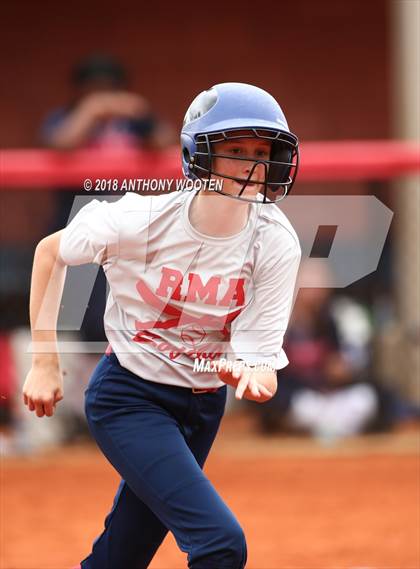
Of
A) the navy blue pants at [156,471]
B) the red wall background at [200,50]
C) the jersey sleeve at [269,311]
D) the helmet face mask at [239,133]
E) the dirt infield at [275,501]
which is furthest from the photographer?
the red wall background at [200,50]

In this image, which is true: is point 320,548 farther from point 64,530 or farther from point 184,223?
point 184,223

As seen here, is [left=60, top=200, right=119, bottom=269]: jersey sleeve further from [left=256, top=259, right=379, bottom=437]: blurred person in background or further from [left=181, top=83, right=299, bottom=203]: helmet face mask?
[left=256, top=259, right=379, bottom=437]: blurred person in background

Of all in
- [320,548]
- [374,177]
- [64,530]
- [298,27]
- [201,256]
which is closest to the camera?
[201,256]

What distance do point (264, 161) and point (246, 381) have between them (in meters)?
0.61

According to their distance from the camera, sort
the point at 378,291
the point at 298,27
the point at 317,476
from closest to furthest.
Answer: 1. the point at 317,476
2. the point at 378,291
3. the point at 298,27

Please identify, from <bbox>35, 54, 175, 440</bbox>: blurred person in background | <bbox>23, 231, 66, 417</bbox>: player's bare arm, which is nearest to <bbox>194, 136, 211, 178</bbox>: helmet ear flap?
<bbox>23, 231, 66, 417</bbox>: player's bare arm

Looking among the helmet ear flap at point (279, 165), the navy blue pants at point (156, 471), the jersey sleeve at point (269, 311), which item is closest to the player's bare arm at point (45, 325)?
the navy blue pants at point (156, 471)

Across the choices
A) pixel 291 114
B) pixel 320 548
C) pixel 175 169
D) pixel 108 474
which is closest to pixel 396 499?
pixel 320 548

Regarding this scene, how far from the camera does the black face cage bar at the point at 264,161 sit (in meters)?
2.95

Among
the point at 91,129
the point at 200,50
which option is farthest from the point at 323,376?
the point at 200,50

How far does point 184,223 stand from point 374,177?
367 cm

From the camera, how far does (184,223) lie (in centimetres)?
312

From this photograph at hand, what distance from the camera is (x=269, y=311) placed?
3080mm

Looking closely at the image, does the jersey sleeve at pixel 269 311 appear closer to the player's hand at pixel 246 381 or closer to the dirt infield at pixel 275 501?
the player's hand at pixel 246 381
